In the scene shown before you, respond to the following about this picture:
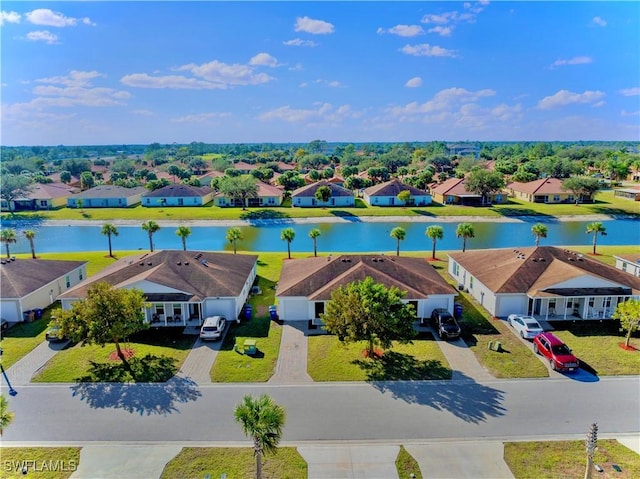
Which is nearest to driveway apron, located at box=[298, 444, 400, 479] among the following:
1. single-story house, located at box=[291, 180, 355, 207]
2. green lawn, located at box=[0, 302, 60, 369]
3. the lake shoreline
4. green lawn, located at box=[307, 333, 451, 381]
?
green lawn, located at box=[307, 333, 451, 381]

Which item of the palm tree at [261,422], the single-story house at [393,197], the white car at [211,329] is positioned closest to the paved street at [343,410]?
the palm tree at [261,422]

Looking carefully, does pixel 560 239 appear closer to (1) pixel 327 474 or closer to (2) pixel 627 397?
(2) pixel 627 397

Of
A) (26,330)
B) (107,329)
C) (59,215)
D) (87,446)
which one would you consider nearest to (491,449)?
(87,446)

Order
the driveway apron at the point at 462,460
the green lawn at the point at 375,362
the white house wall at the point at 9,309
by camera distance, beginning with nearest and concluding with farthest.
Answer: the driveway apron at the point at 462,460, the green lawn at the point at 375,362, the white house wall at the point at 9,309

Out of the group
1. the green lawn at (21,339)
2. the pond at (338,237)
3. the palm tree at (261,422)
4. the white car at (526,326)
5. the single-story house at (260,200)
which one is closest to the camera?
the palm tree at (261,422)

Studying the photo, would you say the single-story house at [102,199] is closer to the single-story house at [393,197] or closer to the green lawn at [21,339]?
the single-story house at [393,197]

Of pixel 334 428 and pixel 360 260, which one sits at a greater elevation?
pixel 360 260
